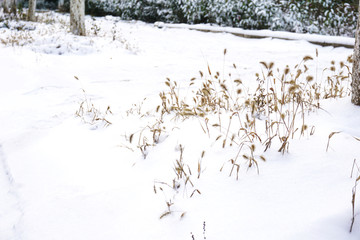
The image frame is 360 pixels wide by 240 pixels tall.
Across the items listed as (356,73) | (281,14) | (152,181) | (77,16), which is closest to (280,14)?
(281,14)

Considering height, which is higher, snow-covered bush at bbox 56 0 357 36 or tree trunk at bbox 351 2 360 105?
snow-covered bush at bbox 56 0 357 36

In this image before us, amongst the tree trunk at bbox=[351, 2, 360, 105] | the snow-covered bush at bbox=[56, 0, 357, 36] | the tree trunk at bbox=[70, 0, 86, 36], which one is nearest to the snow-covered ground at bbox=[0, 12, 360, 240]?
the tree trunk at bbox=[351, 2, 360, 105]

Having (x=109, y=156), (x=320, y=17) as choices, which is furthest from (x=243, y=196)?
(x=320, y=17)

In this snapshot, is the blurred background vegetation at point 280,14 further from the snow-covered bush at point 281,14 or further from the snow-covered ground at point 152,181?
the snow-covered ground at point 152,181

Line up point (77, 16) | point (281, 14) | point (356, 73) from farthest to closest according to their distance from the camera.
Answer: point (281, 14) < point (77, 16) < point (356, 73)

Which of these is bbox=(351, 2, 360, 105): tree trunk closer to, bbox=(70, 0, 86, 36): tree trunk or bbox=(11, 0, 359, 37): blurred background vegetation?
bbox=(70, 0, 86, 36): tree trunk

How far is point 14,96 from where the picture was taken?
13.2 feet

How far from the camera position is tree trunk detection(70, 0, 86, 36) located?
319 inches

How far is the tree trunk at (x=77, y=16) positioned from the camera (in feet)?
26.6

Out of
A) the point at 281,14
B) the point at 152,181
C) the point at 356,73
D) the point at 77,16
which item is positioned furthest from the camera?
the point at 281,14

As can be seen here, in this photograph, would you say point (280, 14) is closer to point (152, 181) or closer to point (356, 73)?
point (356, 73)

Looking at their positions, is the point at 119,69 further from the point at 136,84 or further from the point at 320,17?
the point at 320,17

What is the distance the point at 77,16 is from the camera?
26.9 ft

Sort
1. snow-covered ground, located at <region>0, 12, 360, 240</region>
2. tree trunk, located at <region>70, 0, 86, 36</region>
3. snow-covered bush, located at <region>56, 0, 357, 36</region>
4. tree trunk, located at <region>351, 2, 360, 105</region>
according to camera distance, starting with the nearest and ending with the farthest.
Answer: snow-covered ground, located at <region>0, 12, 360, 240</region> < tree trunk, located at <region>351, 2, 360, 105</region> < tree trunk, located at <region>70, 0, 86, 36</region> < snow-covered bush, located at <region>56, 0, 357, 36</region>
